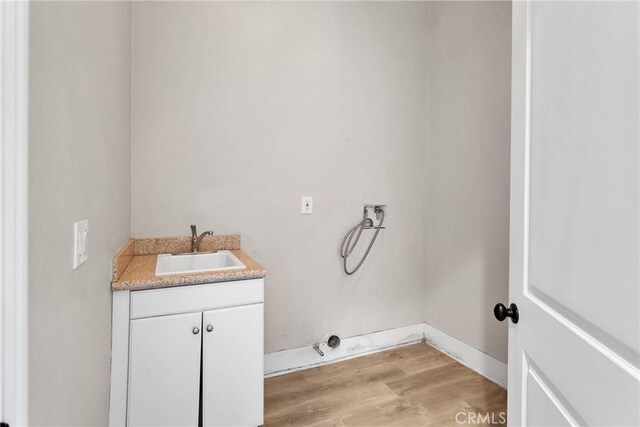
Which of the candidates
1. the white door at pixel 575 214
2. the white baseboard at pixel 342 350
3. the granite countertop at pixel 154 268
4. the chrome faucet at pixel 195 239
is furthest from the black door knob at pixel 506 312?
the white baseboard at pixel 342 350

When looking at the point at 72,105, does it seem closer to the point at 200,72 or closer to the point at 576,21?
the point at 576,21

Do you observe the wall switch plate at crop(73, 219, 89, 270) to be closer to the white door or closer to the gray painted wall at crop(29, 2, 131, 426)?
the gray painted wall at crop(29, 2, 131, 426)

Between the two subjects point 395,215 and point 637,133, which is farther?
point 395,215

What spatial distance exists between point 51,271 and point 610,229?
1057 millimetres

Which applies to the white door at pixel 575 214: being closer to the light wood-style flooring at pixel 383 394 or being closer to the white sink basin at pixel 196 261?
the light wood-style flooring at pixel 383 394

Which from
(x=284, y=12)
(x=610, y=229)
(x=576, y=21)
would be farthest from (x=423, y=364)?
(x=284, y=12)

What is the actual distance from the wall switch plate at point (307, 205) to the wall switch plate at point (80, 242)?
144 cm

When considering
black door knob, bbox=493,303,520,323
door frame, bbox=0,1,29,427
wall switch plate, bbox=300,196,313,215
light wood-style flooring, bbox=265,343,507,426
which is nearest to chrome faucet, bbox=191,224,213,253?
wall switch plate, bbox=300,196,313,215

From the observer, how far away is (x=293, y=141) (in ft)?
7.50

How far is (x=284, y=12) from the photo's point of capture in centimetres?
223

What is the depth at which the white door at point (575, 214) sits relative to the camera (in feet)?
1.79

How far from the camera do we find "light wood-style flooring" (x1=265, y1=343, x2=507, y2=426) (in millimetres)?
1789

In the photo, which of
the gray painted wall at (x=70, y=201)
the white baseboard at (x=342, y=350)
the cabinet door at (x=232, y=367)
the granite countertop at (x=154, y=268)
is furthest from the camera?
the white baseboard at (x=342, y=350)

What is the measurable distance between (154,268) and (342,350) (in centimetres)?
143
